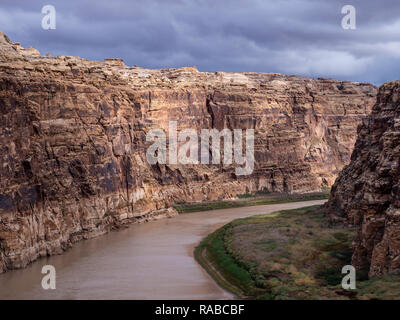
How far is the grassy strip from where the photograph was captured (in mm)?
92562

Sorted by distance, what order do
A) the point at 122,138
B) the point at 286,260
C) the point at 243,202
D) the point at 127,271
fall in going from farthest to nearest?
the point at 243,202 < the point at 122,138 < the point at 127,271 < the point at 286,260

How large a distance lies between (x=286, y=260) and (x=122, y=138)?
3984 centimetres

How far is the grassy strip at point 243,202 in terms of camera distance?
3644 inches

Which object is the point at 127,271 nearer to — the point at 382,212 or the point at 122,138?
the point at 382,212

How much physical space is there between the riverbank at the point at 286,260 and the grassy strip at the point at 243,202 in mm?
23443

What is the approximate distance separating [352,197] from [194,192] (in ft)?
136

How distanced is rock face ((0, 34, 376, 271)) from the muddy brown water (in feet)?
8.21

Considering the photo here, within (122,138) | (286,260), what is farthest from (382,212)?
(122,138)

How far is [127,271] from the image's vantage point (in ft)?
160

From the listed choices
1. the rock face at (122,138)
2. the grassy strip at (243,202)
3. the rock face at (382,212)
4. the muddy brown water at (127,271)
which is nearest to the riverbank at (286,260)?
the rock face at (382,212)

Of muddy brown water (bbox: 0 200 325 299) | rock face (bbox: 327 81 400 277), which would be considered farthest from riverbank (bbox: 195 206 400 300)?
muddy brown water (bbox: 0 200 325 299)

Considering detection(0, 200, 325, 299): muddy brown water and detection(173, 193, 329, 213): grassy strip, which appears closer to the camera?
detection(0, 200, 325, 299): muddy brown water

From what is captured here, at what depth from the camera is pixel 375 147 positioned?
191ft

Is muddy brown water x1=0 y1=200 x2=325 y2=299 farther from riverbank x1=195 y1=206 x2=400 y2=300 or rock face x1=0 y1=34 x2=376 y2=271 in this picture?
rock face x1=0 y1=34 x2=376 y2=271
